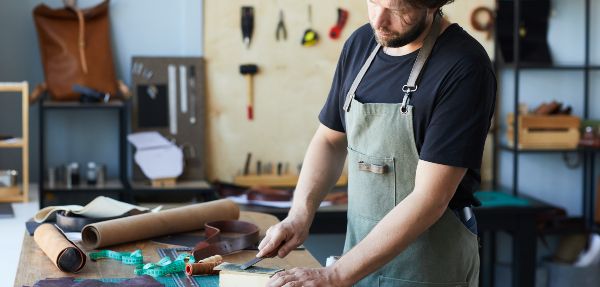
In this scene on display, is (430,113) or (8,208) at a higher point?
(430,113)

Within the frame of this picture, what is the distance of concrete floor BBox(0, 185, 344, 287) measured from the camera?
3127mm

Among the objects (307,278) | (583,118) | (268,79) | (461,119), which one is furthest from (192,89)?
→ (307,278)

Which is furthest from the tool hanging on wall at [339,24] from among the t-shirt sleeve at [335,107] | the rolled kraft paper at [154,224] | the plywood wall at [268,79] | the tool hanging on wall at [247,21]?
the t-shirt sleeve at [335,107]

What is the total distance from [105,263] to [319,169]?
62 centimetres

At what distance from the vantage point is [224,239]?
2658mm

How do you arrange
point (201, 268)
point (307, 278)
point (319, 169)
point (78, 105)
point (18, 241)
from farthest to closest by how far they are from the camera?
point (78, 105), point (18, 241), point (319, 169), point (201, 268), point (307, 278)

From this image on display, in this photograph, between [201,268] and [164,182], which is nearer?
[201,268]

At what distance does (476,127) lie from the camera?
2.11 m

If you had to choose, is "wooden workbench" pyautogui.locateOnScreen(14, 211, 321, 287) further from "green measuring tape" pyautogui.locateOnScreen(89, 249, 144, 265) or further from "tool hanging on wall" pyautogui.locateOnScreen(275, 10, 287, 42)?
"tool hanging on wall" pyautogui.locateOnScreen(275, 10, 287, 42)

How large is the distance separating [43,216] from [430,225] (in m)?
1.32

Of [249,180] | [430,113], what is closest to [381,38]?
[430,113]

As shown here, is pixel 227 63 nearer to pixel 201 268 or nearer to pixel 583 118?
pixel 583 118

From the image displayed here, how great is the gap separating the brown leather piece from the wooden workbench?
236 cm

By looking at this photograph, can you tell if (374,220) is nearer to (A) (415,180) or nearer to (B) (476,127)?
(A) (415,180)
